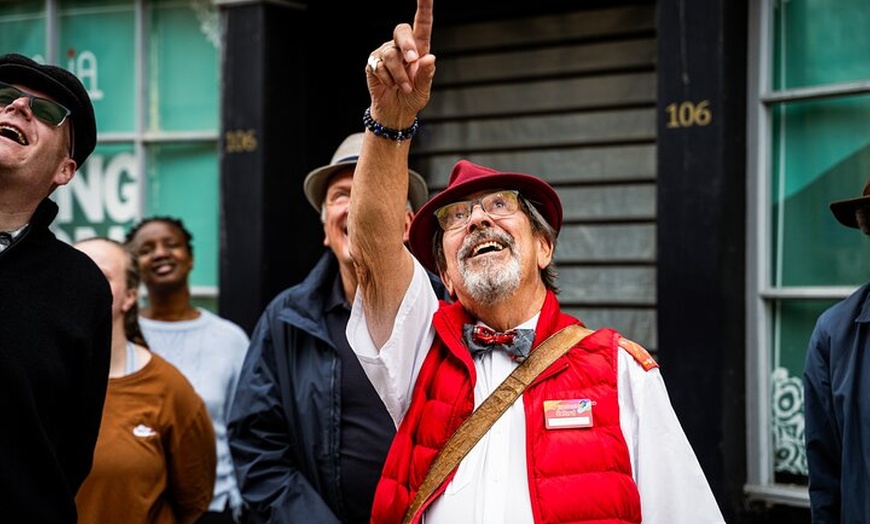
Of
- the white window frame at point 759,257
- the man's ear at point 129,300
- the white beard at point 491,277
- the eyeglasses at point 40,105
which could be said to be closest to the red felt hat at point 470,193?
the white beard at point 491,277

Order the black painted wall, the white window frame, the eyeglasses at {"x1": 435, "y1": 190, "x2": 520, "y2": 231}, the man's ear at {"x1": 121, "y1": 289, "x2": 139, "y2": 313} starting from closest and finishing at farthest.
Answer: the eyeglasses at {"x1": 435, "y1": 190, "x2": 520, "y2": 231} < the man's ear at {"x1": 121, "y1": 289, "x2": 139, "y2": 313} < the black painted wall < the white window frame

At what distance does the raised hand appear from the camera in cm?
271

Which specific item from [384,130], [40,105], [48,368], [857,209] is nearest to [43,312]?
[48,368]

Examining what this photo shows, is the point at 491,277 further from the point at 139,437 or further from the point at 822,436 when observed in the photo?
the point at 139,437

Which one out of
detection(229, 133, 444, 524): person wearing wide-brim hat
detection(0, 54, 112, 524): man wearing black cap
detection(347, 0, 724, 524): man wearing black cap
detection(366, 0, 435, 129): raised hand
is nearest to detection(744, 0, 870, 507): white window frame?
detection(229, 133, 444, 524): person wearing wide-brim hat

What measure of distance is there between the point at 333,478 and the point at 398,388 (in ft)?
2.63

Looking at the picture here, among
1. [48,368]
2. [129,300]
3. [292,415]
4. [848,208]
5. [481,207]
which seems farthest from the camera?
[129,300]

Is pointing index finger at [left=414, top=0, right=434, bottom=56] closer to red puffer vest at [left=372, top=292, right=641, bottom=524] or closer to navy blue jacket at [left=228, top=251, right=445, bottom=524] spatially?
red puffer vest at [left=372, top=292, right=641, bottom=524]

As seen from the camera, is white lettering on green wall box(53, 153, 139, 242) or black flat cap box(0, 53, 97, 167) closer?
black flat cap box(0, 53, 97, 167)

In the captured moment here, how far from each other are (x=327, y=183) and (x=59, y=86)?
4.74 feet

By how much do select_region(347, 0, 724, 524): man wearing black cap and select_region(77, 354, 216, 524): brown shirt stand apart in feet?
4.18

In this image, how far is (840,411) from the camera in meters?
3.67

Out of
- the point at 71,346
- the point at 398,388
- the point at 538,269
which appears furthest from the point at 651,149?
the point at 71,346

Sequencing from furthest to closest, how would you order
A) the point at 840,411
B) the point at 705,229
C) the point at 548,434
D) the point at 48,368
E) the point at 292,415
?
the point at 705,229 < the point at 292,415 < the point at 840,411 < the point at 548,434 < the point at 48,368
